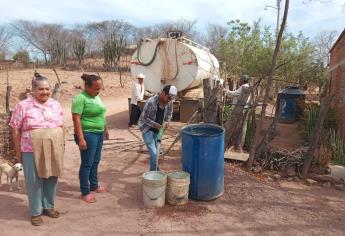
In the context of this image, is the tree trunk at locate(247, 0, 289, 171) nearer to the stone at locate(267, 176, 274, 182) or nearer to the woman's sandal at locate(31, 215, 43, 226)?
the stone at locate(267, 176, 274, 182)

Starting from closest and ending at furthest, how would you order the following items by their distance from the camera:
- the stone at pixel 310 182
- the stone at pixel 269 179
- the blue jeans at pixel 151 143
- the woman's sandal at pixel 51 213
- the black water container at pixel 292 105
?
the woman's sandal at pixel 51 213 → the blue jeans at pixel 151 143 → the stone at pixel 310 182 → the stone at pixel 269 179 → the black water container at pixel 292 105

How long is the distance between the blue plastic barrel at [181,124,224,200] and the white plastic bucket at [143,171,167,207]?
0.42 meters

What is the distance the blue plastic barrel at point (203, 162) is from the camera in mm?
4746

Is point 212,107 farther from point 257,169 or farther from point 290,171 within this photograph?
point 290,171

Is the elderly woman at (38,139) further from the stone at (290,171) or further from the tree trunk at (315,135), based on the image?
the tree trunk at (315,135)

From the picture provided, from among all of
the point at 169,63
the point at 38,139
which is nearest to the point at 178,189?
the point at 38,139

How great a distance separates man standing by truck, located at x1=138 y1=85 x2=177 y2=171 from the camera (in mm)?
5031

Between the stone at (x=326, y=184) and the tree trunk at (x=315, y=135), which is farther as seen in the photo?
the tree trunk at (x=315, y=135)

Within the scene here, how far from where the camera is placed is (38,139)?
3.95m

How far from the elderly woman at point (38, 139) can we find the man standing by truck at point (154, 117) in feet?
4.16

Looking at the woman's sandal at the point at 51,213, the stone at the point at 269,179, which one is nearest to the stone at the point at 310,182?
the stone at the point at 269,179

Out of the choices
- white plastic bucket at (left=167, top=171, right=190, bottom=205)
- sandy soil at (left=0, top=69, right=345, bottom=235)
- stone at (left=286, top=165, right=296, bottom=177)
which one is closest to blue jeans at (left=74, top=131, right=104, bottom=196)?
sandy soil at (left=0, top=69, right=345, bottom=235)

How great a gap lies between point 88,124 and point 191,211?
1663 mm

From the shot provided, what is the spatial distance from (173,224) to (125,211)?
68cm
